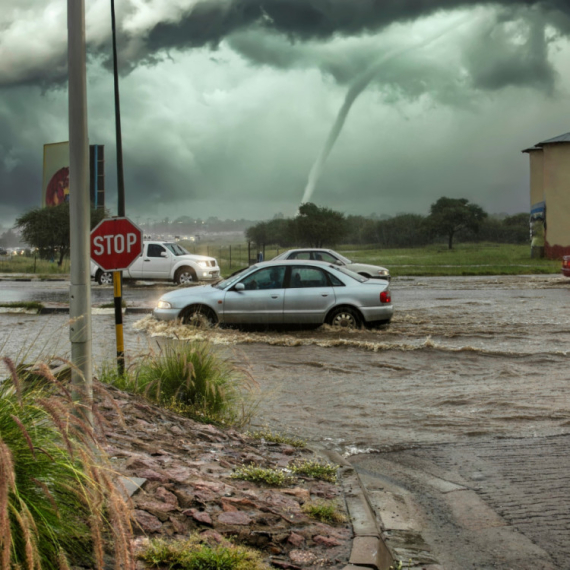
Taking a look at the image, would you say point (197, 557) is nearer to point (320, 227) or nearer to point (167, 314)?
point (167, 314)

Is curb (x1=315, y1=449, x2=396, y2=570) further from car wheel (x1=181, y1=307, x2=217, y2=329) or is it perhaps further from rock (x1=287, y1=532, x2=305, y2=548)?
car wheel (x1=181, y1=307, x2=217, y2=329)

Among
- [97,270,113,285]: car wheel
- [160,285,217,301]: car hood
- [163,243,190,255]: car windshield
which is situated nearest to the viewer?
[160,285,217,301]: car hood

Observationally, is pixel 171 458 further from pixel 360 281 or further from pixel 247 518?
pixel 360 281

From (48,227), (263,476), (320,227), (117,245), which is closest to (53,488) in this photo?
(263,476)

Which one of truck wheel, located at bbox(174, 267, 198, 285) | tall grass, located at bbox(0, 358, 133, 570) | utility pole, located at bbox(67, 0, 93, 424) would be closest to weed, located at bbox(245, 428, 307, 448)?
utility pole, located at bbox(67, 0, 93, 424)

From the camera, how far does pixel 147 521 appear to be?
4.00 metres

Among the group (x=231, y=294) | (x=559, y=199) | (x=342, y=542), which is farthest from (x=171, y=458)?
(x=559, y=199)

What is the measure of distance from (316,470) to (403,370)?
18.7 feet

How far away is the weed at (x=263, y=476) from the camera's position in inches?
201

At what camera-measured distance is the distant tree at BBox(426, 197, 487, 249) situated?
106 m

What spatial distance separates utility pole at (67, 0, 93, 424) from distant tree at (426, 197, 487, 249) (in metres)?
104

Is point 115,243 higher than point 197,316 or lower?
higher

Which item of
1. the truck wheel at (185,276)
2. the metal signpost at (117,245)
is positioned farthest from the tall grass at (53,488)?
the truck wheel at (185,276)

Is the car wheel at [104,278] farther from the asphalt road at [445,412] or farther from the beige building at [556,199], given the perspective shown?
the beige building at [556,199]
